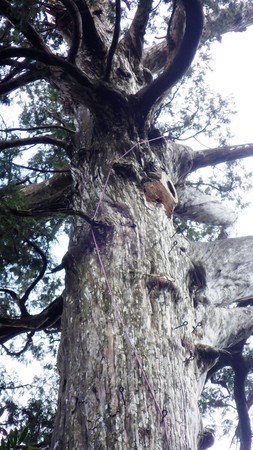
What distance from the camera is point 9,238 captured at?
4312 mm

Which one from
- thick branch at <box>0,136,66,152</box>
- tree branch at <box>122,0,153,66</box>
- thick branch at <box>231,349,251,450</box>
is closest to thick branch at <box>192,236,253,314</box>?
thick branch at <box>231,349,251,450</box>

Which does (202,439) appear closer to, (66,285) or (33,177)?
(66,285)

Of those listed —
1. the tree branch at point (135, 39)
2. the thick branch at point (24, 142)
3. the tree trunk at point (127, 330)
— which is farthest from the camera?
the tree branch at point (135, 39)

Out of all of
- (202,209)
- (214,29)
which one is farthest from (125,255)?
(214,29)

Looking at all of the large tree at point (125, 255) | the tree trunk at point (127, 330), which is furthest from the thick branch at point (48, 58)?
the tree trunk at point (127, 330)

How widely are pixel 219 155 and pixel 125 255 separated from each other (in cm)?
186

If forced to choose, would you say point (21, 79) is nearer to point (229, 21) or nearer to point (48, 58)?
point (48, 58)

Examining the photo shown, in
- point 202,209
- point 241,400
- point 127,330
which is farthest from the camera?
point 202,209

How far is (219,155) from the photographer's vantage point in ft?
16.5

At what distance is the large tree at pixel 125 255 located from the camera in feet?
9.66

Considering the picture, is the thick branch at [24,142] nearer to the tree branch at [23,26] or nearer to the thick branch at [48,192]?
the thick branch at [48,192]

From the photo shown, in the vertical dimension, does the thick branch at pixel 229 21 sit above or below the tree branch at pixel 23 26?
above

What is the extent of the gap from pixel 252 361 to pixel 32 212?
2998 mm

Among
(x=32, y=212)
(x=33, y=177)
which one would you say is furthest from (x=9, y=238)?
(x=33, y=177)
